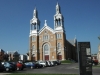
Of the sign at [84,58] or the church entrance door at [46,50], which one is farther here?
the church entrance door at [46,50]

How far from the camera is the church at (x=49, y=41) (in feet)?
255

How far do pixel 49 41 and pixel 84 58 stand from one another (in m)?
66.8

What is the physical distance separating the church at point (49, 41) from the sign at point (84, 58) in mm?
62773

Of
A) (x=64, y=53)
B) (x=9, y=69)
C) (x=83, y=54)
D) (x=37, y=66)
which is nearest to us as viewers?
(x=83, y=54)

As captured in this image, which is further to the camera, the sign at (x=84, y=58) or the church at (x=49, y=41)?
the church at (x=49, y=41)

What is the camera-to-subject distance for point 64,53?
75.9m

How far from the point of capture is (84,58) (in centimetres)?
1344

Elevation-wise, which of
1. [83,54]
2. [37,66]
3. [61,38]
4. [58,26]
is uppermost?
[58,26]

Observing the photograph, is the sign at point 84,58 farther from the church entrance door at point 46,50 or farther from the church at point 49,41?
the church entrance door at point 46,50

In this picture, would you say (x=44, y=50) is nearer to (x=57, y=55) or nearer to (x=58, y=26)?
(x=57, y=55)

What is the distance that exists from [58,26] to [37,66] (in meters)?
43.0

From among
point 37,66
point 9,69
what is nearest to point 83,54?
point 9,69

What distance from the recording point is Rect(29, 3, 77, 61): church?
77688 mm

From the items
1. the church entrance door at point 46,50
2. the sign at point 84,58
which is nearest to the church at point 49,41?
the church entrance door at point 46,50
